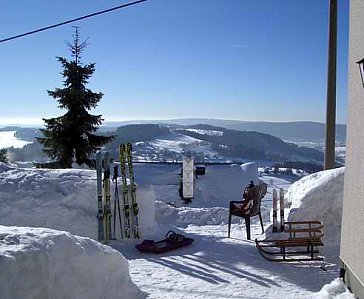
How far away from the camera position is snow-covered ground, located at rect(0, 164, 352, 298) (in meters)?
3.81

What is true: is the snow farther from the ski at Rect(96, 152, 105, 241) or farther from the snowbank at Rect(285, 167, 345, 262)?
the snowbank at Rect(285, 167, 345, 262)

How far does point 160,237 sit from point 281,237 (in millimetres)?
2490

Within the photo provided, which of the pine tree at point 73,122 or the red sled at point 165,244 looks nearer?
the red sled at point 165,244

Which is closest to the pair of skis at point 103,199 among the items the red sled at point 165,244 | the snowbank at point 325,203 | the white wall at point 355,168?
the red sled at point 165,244

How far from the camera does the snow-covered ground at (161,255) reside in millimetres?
3814

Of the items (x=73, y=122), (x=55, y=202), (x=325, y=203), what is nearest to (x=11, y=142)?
(x=73, y=122)

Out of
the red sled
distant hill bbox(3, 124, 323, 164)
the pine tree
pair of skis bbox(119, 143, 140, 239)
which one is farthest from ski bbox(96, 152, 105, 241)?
distant hill bbox(3, 124, 323, 164)

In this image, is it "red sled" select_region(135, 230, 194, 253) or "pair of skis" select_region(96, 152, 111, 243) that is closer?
"red sled" select_region(135, 230, 194, 253)

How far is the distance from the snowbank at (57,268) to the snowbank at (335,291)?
2120mm

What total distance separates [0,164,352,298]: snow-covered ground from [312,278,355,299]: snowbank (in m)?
0.01

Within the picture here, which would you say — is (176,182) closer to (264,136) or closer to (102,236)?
(102,236)

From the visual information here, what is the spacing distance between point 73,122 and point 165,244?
12.7 metres

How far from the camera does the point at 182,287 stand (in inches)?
205

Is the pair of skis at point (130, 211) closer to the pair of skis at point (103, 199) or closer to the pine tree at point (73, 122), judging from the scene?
the pair of skis at point (103, 199)
